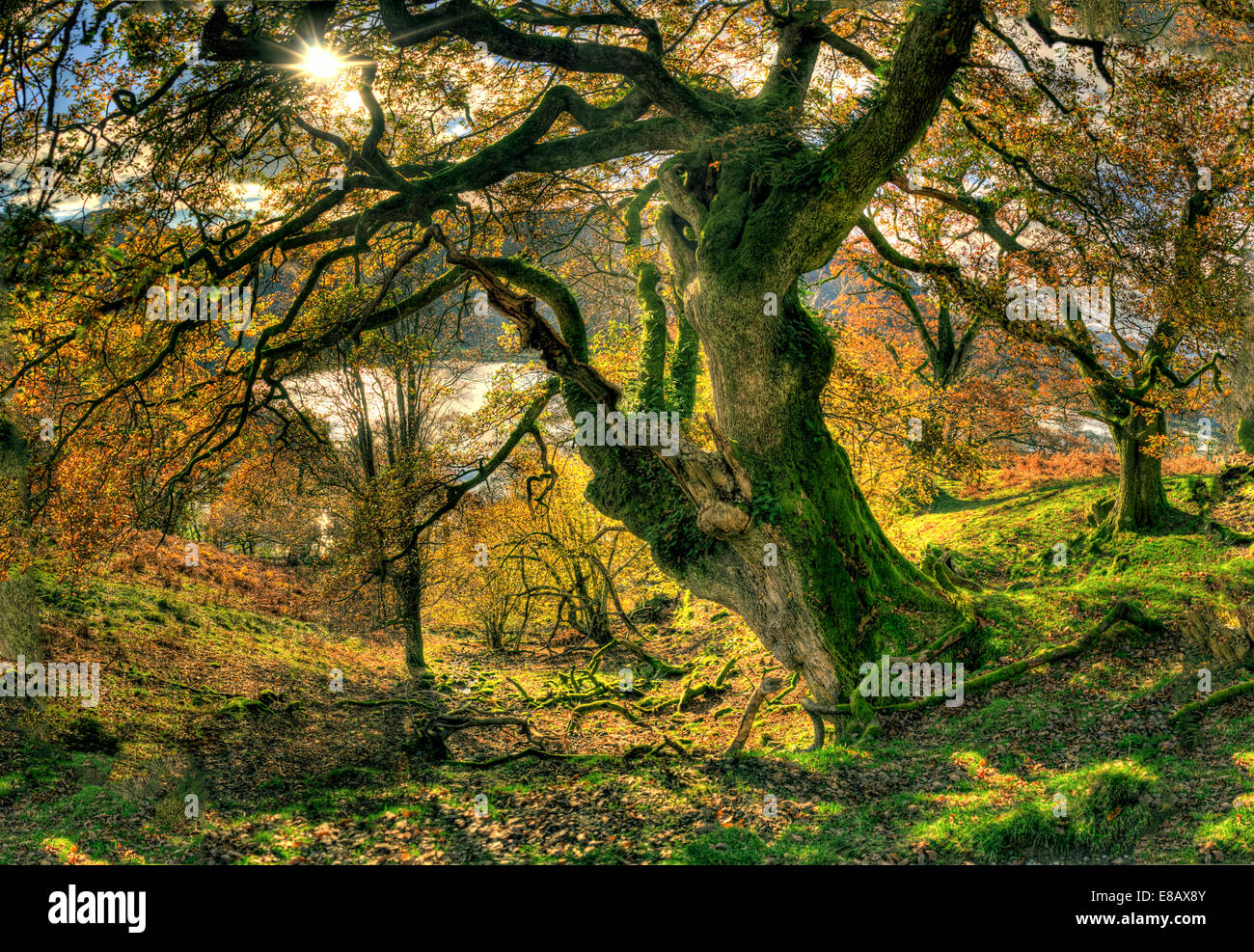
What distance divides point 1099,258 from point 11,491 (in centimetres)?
1368

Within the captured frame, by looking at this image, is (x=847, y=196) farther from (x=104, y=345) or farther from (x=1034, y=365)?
(x=104, y=345)

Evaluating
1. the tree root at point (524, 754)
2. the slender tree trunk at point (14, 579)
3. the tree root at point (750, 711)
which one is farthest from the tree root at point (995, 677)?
the slender tree trunk at point (14, 579)

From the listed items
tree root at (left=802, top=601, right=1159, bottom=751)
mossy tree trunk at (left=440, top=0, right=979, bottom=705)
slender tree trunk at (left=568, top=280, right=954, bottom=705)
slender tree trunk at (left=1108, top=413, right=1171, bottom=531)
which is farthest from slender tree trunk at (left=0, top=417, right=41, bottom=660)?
slender tree trunk at (left=1108, top=413, right=1171, bottom=531)

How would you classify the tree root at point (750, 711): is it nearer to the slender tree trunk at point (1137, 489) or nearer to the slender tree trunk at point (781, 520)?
the slender tree trunk at point (781, 520)

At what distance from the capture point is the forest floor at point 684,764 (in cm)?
581

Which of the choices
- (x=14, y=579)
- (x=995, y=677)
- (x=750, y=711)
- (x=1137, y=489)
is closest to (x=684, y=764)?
(x=750, y=711)

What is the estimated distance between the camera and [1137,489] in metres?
13.0

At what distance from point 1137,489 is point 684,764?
33.6 feet

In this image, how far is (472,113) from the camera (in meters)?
10.8

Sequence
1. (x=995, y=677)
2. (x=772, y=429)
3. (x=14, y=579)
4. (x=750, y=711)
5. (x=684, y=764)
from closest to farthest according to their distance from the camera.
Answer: (x=750, y=711) < (x=995, y=677) < (x=684, y=764) < (x=772, y=429) < (x=14, y=579)

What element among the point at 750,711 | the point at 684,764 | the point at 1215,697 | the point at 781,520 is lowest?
the point at 684,764

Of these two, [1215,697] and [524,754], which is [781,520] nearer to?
[1215,697]

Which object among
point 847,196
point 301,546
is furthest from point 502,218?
point 301,546
